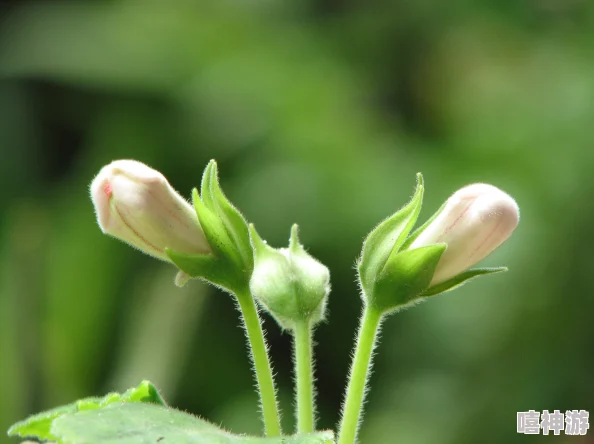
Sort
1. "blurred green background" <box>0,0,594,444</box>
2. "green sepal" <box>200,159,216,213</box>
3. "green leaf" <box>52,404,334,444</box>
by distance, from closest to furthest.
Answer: "green leaf" <box>52,404,334,444</box> < "green sepal" <box>200,159,216,213</box> < "blurred green background" <box>0,0,594,444</box>

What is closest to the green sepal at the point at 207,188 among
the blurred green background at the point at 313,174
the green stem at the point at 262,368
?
the green stem at the point at 262,368

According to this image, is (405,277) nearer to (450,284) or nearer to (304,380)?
(450,284)

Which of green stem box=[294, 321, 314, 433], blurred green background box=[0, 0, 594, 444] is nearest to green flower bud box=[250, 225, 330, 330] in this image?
green stem box=[294, 321, 314, 433]

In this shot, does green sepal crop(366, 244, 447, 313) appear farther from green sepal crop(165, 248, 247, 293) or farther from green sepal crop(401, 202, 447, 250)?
green sepal crop(165, 248, 247, 293)

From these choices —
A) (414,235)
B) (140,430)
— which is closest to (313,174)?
(414,235)

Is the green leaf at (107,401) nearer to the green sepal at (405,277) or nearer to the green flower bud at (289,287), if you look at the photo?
the green flower bud at (289,287)

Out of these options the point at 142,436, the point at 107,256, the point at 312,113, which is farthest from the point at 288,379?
the point at 142,436

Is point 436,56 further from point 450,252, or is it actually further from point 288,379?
point 450,252
